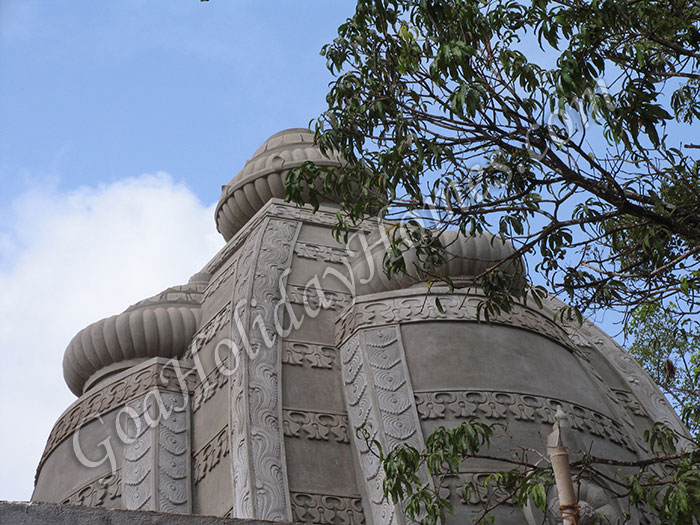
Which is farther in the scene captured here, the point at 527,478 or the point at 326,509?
the point at 326,509

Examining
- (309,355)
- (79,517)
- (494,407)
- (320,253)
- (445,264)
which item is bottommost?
(79,517)

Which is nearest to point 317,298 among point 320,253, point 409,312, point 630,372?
point 320,253

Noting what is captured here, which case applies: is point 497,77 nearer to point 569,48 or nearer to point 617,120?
point 569,48

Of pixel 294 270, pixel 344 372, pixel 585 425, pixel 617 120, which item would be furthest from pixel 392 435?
pixel 617 120

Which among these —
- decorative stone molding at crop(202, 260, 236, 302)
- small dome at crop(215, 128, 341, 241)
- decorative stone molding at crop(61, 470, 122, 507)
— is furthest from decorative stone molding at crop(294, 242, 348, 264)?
decorative stone molding at crop(61, 470, 122, 507)

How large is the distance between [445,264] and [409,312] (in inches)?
25.0

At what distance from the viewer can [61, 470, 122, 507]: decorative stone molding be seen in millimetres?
8625

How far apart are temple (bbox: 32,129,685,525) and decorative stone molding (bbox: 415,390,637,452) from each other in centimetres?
1

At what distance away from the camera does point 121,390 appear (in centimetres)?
958

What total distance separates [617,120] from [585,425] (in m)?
4.38

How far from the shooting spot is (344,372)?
8.67m

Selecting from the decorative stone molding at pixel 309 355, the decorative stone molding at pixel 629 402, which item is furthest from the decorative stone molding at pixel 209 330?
the decorative stone molding at pixel 629 402

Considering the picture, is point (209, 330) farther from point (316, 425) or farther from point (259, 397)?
point (316, 425)

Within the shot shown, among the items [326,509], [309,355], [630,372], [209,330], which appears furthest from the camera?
[630,372]
